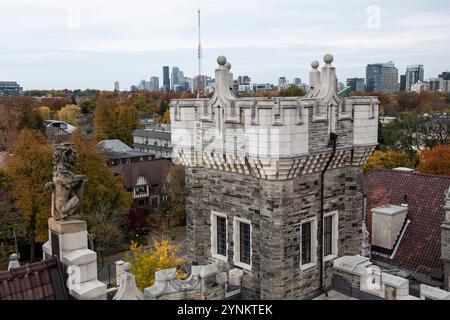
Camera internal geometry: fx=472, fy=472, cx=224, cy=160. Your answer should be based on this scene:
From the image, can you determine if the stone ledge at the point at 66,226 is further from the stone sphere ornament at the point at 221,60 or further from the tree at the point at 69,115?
the tree at the point at 69,115

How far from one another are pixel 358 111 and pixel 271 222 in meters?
4.67

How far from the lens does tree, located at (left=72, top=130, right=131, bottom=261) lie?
39.7 m

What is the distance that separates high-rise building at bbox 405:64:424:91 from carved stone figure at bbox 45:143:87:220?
15698cm

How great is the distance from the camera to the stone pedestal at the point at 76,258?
10.5 meters

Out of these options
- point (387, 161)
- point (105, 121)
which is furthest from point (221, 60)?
point (105, 121)

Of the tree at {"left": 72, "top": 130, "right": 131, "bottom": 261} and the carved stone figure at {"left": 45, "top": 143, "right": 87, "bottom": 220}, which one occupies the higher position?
the carved stone figure at {"left": 45, "top": 143, "right": 87, "bottom": 220}

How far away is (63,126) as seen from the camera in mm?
96875

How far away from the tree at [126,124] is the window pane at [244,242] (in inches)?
3240

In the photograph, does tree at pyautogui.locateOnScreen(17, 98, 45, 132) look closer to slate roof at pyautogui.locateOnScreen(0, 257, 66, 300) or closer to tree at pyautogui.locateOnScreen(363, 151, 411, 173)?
tree at pyautogui.locateOnScreen(363, 151, 411, 173)

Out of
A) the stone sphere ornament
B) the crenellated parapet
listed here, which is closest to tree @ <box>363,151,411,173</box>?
the crenellated parapet

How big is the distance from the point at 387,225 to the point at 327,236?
9577mm

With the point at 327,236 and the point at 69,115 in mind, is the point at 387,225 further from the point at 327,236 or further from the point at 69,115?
the point at 69,115
